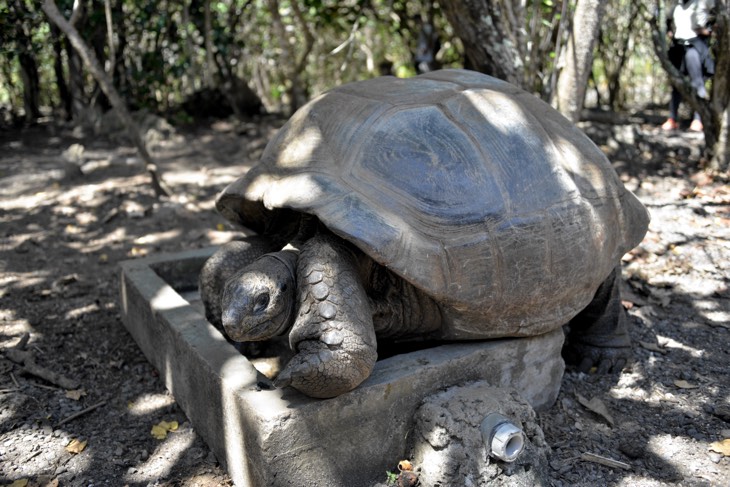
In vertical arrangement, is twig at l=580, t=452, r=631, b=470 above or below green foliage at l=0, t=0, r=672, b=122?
below

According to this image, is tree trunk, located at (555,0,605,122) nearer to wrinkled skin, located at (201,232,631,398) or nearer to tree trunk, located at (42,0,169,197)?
wrinkled skin, located at (201,232,631,398)

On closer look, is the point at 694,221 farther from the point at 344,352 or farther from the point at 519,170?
the point at 344,352

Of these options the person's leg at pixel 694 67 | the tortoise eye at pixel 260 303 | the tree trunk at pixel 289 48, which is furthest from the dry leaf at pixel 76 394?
the person's leg at pixel 694 67

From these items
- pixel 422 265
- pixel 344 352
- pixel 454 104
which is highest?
pixel 454 104

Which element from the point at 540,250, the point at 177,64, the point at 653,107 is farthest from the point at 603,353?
the point at 653,107

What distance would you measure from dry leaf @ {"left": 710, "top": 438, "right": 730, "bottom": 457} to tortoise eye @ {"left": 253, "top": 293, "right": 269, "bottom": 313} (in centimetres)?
171

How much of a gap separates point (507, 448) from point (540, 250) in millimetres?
694

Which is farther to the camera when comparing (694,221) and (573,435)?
(694,221)

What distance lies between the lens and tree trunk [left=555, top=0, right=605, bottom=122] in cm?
A: 413

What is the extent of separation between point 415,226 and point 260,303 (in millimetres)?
563

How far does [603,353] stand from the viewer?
3057 millimetres

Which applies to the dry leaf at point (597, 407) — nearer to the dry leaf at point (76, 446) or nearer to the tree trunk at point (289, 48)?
the dry leaf at point (76, 446)

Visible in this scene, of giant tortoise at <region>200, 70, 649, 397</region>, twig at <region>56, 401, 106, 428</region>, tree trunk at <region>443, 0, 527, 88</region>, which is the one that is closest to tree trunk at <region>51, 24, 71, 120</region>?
tree trunk at <region>443, 0, 527, 88</region>

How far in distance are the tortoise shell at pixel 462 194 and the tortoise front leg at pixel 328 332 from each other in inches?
5.3
